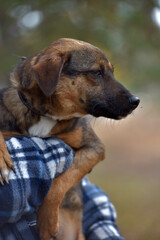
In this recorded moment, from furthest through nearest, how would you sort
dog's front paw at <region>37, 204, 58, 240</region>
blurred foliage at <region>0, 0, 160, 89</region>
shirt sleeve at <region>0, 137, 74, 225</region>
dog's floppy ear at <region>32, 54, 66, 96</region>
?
blurred foliage at <region>0, 0, 160, 89</region>, dog's floppy ear at <region>32, 54, 66, 96</region>, dog's front paw at <region>37, 204, 58, 240</region>, shirt sleeve at <region>0, 137, 74, 225</region>

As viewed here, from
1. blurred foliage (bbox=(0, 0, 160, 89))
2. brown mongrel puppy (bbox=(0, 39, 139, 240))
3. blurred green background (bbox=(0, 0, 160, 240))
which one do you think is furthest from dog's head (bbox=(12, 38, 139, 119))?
blurred foliage (bbox=(0, 0, 160, 89))

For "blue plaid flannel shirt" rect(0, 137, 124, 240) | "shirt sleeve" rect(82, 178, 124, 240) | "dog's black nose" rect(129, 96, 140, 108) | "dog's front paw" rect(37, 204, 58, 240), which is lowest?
"shirt sleeve" rect(82, 178, 124, 240)

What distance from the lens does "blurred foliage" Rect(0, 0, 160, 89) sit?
16.6ft

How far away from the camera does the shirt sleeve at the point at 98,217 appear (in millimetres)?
2699

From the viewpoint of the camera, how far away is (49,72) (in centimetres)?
242

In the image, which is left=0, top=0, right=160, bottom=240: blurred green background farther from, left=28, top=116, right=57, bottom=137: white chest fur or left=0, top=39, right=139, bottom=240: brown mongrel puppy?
left=28, top=116, right=57, bottom=137: white chest fur

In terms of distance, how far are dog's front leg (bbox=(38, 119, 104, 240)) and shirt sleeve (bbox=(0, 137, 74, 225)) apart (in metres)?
0.19

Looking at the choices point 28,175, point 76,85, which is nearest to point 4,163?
point 28,175

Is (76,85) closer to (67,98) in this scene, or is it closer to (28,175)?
(67,98)

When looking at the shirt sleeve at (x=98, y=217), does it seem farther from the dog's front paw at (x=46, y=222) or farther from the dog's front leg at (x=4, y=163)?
the dog's front leg at (x=4, y=163)

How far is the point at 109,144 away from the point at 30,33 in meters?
4.83

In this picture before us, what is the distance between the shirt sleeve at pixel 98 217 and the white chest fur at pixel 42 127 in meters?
0.66

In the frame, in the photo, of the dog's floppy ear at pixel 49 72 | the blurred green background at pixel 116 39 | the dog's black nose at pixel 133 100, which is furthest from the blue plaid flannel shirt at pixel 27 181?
the blurred green background at pixel 116 39

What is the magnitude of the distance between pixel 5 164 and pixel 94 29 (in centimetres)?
373
